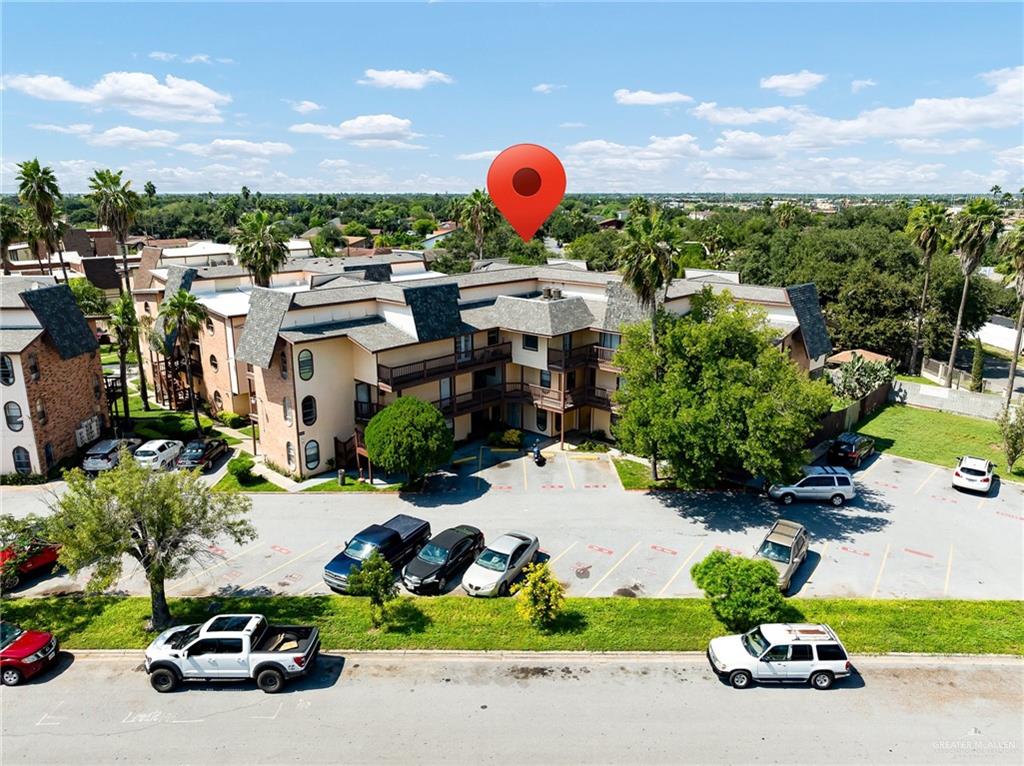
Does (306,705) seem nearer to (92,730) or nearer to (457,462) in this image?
(92,730)

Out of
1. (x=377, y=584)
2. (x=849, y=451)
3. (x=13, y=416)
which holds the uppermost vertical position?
(x=13, y=416)

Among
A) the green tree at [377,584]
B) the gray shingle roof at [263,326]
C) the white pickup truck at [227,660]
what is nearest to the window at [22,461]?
the gray shingle roof at [263,326]

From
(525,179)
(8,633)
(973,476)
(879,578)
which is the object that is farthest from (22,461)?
(973,476)

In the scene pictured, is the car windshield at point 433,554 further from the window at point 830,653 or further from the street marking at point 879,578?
the street marking at point 879,578

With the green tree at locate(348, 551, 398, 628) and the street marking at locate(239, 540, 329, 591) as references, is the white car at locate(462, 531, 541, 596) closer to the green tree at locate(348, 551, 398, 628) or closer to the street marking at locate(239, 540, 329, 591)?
the green tree at locate(348, 551, 398, 628)

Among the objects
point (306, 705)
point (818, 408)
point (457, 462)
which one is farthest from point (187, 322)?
point (818, 408)

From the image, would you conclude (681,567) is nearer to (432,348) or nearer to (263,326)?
(432,348)

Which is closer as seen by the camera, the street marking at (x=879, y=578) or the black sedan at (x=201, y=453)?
the street marking at (x=879, y=578)
